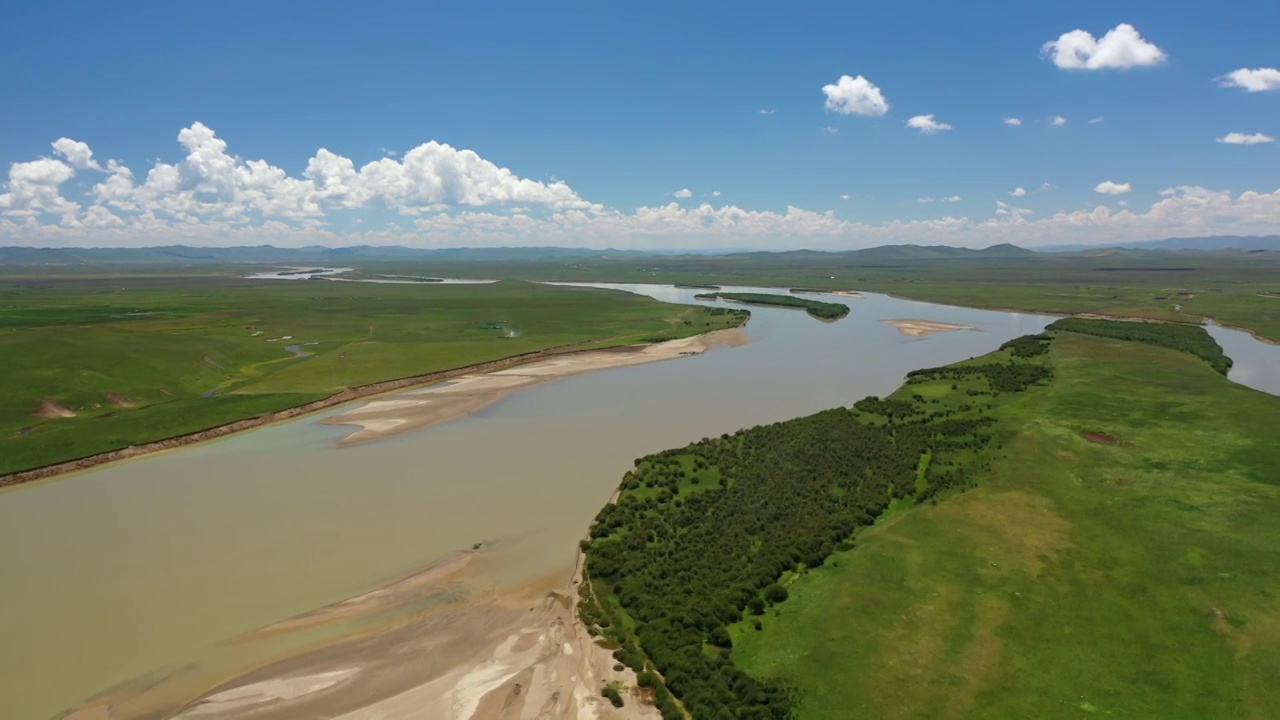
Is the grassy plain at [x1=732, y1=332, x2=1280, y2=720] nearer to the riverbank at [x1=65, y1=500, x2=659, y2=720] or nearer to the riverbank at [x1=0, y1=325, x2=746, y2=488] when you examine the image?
the riverbank at [x1=65, y1=500, x2=659, y2=720]

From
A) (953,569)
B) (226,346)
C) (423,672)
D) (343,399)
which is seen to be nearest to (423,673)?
(423,672)

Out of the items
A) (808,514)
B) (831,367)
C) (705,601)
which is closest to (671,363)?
(831,367)

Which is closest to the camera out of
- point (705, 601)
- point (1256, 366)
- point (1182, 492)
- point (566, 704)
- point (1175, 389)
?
point (566, 704)

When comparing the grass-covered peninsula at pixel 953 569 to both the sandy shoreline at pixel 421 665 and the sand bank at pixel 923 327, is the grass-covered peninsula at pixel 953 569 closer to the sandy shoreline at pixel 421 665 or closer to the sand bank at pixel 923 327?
the sandy shoreline at pixel 421 665

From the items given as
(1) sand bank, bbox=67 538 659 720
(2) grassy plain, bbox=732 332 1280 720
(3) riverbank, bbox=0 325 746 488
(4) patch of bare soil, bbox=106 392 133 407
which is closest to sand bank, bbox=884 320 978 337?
(3) riverbank, bbox=0 325 746 488

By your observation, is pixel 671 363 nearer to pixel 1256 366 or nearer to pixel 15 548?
pixel 15 548
